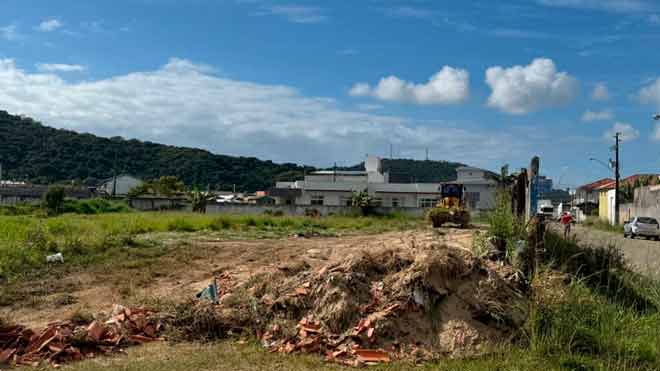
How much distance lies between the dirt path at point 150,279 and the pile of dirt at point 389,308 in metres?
1.37

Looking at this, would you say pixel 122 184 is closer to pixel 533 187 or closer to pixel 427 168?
pixel 427 168

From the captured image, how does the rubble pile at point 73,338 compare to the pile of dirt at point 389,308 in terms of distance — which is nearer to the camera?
the rubble pile at point 73,338

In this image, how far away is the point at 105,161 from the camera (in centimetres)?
11206

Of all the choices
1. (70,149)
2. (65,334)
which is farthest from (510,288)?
(70,149)

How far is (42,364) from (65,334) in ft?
2.13

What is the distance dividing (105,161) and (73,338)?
363ft

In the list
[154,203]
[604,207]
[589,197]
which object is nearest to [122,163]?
[154,203]

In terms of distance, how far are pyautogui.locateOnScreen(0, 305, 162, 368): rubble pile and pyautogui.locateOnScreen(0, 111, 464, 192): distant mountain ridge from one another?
8814 cm

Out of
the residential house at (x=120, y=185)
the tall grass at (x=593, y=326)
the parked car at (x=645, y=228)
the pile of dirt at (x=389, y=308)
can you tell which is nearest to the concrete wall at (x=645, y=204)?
the parked car at (x=645, y=228)

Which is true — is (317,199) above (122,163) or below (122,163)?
below

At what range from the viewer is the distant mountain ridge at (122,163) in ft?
334

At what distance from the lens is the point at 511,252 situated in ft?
29.7

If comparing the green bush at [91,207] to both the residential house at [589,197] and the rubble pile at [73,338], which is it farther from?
the residential house at [589,197]

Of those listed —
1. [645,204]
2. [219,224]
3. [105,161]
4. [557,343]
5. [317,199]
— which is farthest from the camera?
[105,161]
